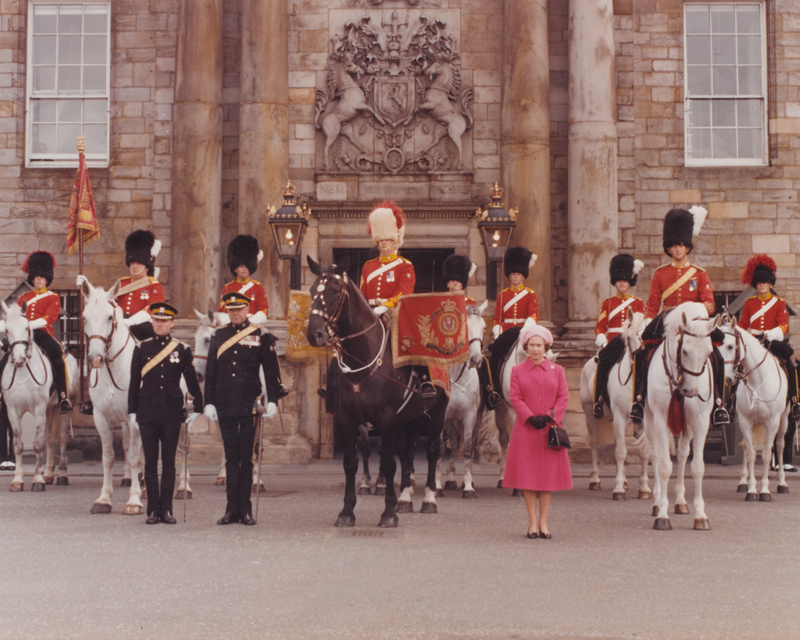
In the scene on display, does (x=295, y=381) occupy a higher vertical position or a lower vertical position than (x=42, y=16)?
lower

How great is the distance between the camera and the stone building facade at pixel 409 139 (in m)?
19.6

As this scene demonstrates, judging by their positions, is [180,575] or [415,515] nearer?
[180,575]

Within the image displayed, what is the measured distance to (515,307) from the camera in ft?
49.1

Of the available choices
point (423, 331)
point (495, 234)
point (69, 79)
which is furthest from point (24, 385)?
point (69, 79)

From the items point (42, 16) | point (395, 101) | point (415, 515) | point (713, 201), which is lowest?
point (415, 515)

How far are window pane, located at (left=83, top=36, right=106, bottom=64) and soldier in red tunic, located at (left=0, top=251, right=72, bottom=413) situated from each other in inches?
260

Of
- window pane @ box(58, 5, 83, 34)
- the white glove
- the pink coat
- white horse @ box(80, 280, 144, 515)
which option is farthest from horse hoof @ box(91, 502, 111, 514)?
window pane @ box(58, 5, 83, 34)

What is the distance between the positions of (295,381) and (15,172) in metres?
6.42

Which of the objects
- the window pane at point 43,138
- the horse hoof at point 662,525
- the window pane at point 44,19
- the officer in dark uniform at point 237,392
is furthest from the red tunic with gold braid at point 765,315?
the window pane at point 44,19

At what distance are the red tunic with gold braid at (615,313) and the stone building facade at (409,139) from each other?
417 centimetres

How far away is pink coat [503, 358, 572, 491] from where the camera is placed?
33.4ft

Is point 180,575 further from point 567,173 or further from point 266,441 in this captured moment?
point 567,173

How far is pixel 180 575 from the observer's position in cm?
818

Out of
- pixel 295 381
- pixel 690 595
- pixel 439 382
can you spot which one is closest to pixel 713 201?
pixel 295 381
